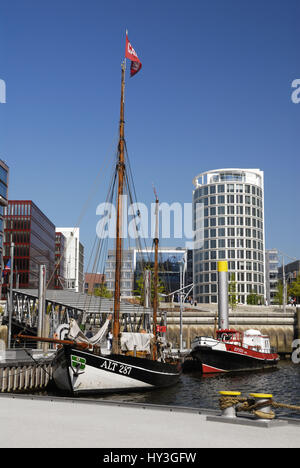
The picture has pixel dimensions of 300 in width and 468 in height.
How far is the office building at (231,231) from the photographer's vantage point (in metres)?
173

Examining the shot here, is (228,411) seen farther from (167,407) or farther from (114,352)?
(114,352)

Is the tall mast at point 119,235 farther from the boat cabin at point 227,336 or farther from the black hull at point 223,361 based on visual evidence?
the boat cabin at point 227,336

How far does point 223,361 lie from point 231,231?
412ft

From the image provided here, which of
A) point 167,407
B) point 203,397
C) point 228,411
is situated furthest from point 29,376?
point 228,411

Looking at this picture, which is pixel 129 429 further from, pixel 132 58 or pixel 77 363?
pixel 132 58

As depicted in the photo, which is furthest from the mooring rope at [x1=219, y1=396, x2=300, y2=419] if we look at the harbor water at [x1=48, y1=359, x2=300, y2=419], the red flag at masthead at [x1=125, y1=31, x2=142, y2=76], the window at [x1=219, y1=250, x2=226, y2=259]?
the window at [x1=219, y1=250, x2=226, y2=259]

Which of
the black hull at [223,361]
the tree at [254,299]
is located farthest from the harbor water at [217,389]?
the tree at [254,299]

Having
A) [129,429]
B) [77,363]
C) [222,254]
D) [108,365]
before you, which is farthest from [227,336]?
[222,254]

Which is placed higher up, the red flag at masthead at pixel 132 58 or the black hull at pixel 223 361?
the red flag at masthead at pixel 132 58

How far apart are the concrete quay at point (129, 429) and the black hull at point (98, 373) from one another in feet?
49.0

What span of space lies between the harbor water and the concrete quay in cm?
980

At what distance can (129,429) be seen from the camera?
10312 millimetres

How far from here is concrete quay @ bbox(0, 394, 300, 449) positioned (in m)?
8.92
